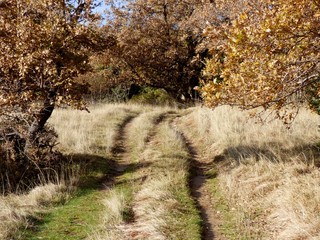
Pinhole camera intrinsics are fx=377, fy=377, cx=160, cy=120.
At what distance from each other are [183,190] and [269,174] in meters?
2.05

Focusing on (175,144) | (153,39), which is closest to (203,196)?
(175,144)

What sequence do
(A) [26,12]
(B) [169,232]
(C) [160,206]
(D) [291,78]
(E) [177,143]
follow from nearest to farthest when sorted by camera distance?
(D) [291,78] < (B) [169,232] < (C) [160,206] < (A) [26,12] < (E) [177,143]

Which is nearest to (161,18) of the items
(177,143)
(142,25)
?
(142,25)

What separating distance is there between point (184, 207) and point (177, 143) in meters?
5.07

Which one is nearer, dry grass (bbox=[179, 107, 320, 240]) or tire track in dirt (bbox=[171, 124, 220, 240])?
dry grass (bbox=[179, 107, 320, 240])

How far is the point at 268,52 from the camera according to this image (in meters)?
5.48

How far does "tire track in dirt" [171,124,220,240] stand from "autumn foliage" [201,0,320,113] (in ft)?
8.20

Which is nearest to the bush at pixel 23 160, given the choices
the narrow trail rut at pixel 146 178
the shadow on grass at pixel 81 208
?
the shadow on grass at pixel 81 208

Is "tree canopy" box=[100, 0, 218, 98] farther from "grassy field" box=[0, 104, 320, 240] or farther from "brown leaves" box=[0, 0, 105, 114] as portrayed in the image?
"brown leaves" box=[0, 0, 105, 114]

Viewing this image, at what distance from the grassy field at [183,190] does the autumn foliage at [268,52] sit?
2335 mm

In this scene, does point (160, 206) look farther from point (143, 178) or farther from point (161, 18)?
point (161, 18)

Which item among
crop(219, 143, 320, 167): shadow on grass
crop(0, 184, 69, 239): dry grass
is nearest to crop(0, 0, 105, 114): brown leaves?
crop(0, 184, 69, 239): dry grass

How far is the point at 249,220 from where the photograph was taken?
24.0 ft

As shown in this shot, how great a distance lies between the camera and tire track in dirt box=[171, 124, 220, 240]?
7.23 m
